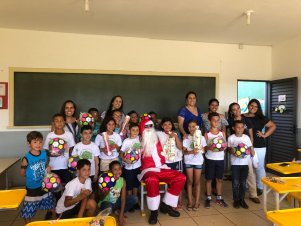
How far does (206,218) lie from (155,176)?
79 centimetres

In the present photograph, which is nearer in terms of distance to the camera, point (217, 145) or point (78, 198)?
point (78, 198)

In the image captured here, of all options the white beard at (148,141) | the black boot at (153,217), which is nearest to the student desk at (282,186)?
the black boot at (153,217)

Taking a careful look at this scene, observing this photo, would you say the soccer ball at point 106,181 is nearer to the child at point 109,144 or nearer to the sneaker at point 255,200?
the child at point 109,144

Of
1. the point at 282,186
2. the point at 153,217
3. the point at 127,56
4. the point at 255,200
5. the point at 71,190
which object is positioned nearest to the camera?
the point at 282,186

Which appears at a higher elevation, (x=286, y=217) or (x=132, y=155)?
(x=132, y=155)

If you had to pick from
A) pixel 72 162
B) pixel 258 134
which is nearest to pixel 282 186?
pixel 258 134

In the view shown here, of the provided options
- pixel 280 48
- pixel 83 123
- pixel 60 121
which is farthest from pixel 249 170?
pixel 280 48

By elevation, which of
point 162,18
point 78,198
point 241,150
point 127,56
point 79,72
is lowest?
point 78,198

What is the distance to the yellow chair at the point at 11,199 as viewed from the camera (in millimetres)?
1791

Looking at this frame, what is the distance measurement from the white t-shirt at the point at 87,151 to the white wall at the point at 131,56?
1.95 m

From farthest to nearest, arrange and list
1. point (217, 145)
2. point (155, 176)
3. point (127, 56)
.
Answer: point (127, 56) → point (217, 145) → point (155, 176)

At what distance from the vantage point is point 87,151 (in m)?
2.94

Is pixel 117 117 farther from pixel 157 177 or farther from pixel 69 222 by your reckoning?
pixel 69 222

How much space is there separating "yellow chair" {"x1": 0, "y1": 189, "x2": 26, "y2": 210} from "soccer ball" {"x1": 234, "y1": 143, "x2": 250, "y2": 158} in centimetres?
241
